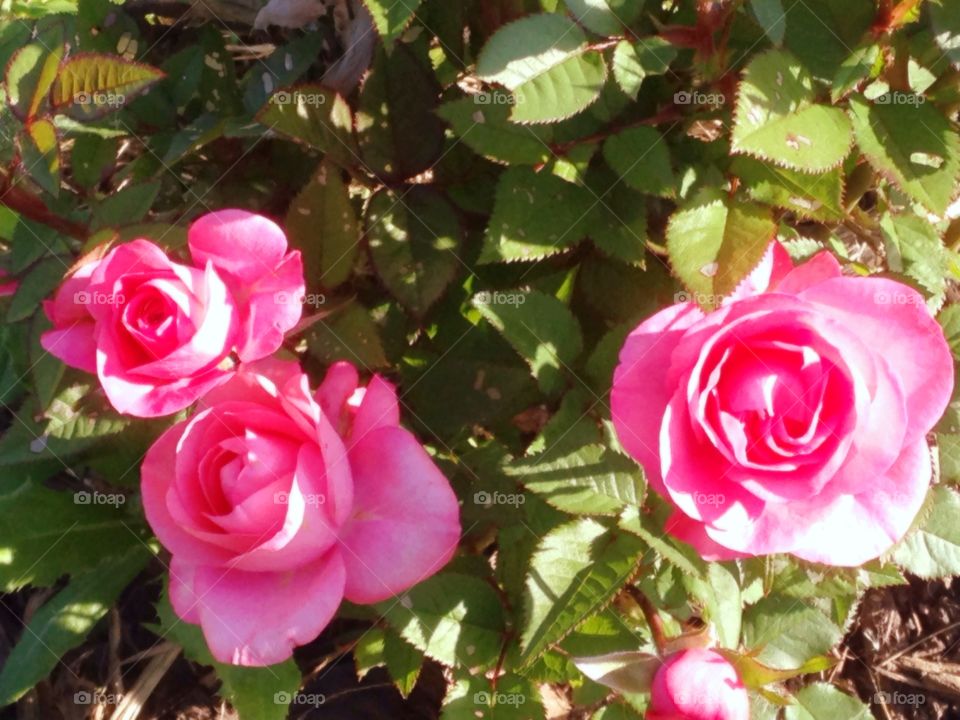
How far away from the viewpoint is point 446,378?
52.5 inches

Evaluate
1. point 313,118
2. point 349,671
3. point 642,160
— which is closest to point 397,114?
point 313,118

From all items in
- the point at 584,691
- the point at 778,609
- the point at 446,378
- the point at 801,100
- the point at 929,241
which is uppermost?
the point at 801,100

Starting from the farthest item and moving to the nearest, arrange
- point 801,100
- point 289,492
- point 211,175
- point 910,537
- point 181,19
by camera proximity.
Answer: point 181,19
point 211,175
point 910,537
point 801,100
point 289,492

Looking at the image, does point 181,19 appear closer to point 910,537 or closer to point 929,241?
point 929,241

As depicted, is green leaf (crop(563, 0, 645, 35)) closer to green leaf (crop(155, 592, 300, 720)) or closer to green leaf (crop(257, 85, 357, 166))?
green leaf (crop(257, 85, 357, 166))

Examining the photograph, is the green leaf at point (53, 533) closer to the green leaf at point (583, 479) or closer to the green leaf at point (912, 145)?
the green leaf at point (583, 479)

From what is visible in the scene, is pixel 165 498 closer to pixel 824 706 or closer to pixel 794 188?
pixel 794 188

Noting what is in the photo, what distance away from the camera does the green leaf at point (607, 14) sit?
3.47 feet

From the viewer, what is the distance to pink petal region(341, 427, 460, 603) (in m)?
1.02

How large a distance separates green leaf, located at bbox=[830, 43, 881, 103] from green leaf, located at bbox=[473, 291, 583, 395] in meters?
0.43

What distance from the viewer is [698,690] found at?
97 centimetres

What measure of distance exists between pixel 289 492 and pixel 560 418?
0.37m

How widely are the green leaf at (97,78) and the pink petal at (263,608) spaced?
0.61 m

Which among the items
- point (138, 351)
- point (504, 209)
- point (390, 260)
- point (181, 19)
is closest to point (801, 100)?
point (504, 209)
